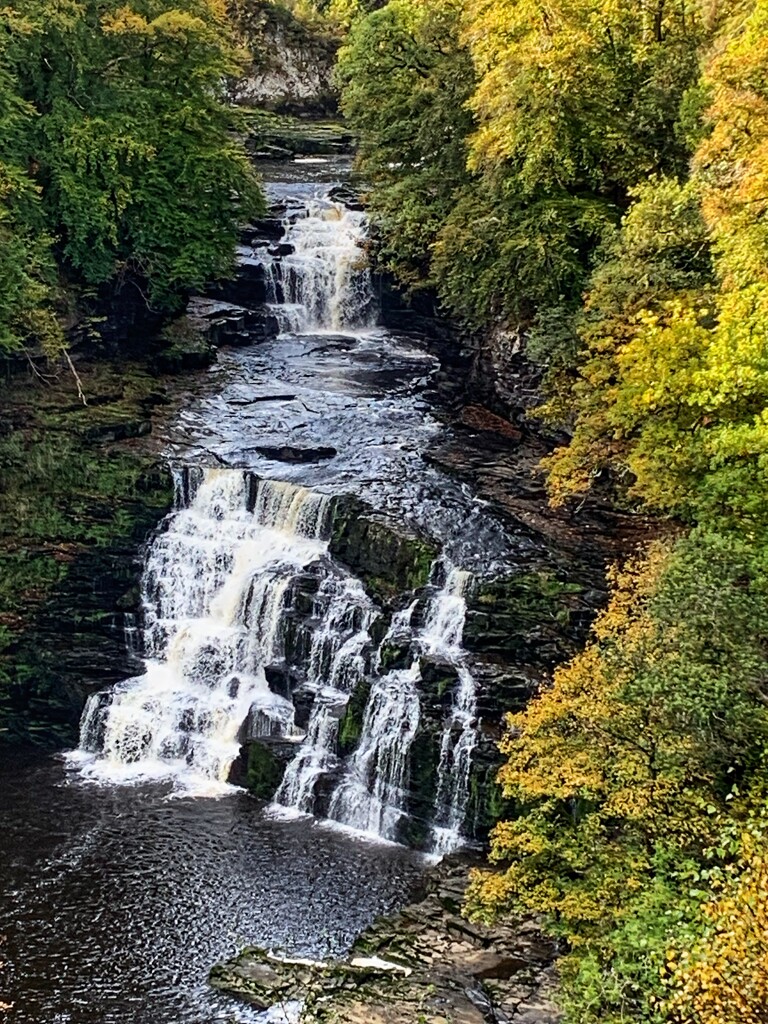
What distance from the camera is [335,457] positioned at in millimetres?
32125

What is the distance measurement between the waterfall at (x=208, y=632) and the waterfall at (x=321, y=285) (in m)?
13.4

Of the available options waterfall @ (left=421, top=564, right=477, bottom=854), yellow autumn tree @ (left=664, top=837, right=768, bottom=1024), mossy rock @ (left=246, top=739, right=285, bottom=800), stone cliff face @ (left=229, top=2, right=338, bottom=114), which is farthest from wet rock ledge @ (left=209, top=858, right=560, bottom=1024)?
stone cliff face @ (left=229, top=2, right=338, bottom=114)

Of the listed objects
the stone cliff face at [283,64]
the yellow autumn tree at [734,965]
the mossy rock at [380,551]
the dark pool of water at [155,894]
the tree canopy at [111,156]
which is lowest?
the dark pool of water at [155,894]

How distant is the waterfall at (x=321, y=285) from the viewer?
4219 centimetres

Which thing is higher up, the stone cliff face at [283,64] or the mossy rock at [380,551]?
the stone cliff face at [283,64]

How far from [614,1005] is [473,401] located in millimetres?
24519

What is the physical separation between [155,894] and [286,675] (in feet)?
23.9

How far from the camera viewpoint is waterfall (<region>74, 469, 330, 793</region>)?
2775 cm

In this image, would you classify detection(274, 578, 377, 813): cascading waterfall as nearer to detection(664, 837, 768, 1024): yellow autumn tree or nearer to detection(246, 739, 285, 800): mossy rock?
detection(246, 739, 285, 800): mossy rock

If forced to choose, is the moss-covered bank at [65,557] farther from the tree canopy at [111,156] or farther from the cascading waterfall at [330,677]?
the cascading waterfall at [330,677]

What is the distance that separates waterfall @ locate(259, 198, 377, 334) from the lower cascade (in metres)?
13.4

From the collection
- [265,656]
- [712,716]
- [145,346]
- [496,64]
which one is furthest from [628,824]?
[145,346]

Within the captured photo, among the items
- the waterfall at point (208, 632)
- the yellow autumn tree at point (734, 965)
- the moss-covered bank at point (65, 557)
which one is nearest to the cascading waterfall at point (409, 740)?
the waterfall at point (208, 632)

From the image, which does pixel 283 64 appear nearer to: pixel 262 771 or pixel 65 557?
pixel 65 557
